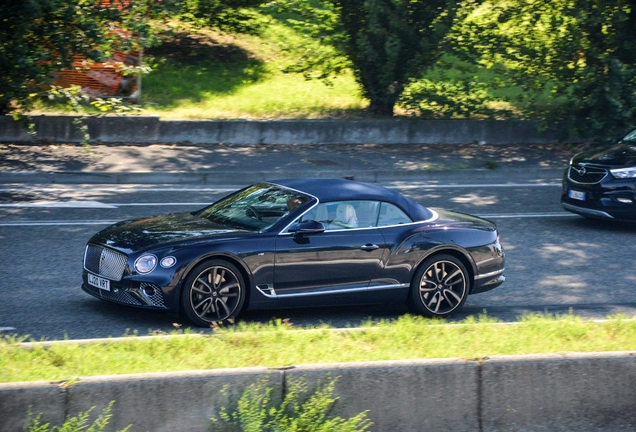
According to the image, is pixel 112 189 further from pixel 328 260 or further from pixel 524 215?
pixel 328 260

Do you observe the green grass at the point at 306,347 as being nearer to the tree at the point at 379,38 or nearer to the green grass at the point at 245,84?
the green grass at the point at 245,84

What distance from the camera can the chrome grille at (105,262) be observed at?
7434 mm

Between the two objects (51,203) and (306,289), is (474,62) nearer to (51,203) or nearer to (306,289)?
(51,203)

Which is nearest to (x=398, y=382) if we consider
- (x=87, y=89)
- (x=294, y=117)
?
(x=294, y=117)

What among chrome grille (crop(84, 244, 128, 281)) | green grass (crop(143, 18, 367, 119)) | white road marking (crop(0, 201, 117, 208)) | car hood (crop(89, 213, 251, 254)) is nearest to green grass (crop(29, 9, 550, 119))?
green grass (crop(143, 18, 367, 119))

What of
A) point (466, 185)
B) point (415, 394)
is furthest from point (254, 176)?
point (415, 394)

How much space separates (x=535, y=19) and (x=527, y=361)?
1743cm

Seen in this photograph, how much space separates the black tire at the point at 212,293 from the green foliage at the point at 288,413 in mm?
2398

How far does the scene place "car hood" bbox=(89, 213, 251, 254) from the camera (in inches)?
295

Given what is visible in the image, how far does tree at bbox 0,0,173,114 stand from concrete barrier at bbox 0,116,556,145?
212 centimetres

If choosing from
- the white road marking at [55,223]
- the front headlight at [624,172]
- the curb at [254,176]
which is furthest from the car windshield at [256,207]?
the curb at [254,176]

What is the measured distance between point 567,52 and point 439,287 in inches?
569

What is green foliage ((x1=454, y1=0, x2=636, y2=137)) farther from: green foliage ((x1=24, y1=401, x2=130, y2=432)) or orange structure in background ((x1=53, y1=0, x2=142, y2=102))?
green foliage ((x1=24, y1=401, x2=130, y2=432))

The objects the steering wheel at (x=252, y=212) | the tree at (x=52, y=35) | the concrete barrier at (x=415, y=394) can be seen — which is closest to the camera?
the concrete barrier at (x=415, y=394)
